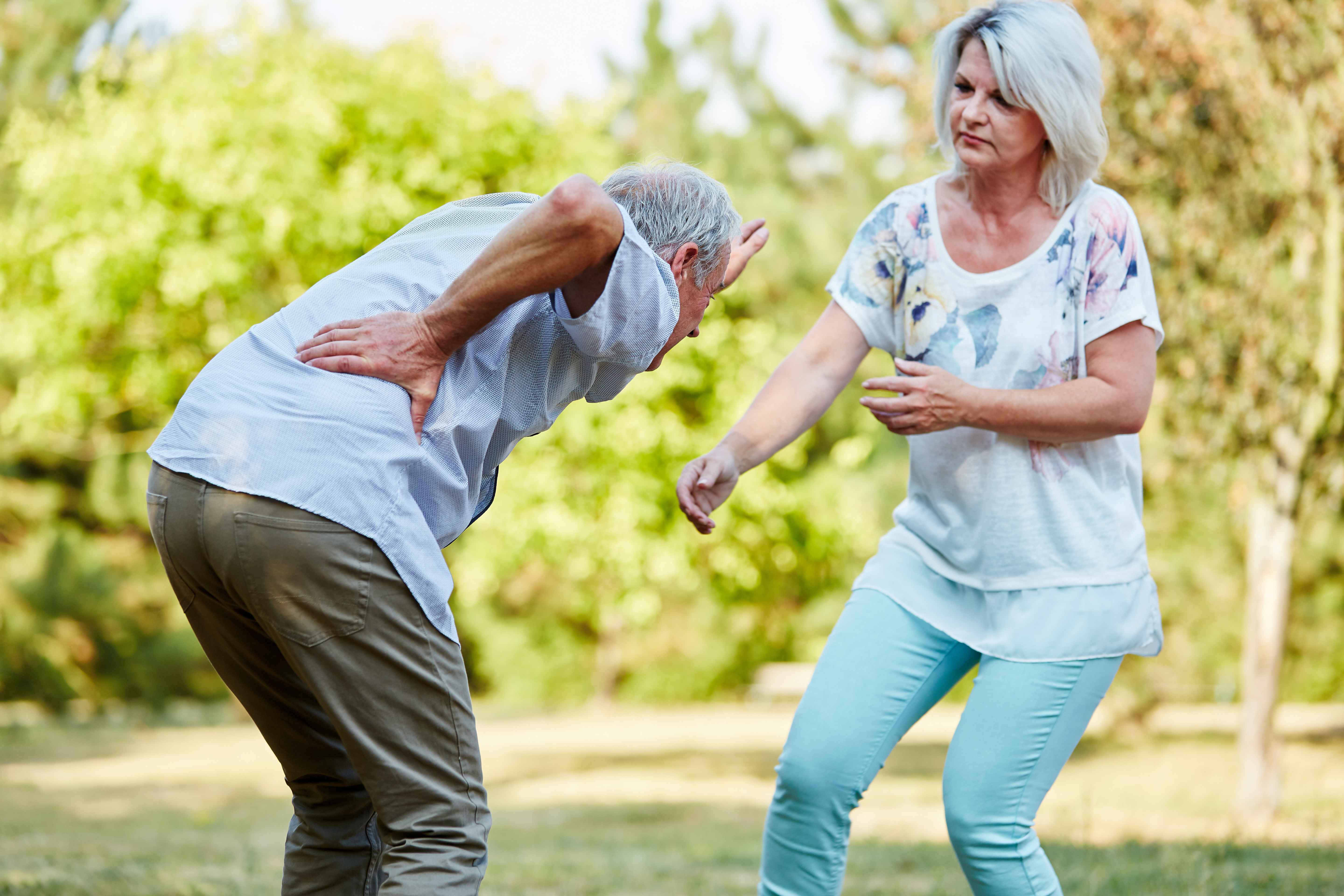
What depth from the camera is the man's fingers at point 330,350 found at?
1966mm

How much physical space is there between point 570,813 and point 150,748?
772 cm

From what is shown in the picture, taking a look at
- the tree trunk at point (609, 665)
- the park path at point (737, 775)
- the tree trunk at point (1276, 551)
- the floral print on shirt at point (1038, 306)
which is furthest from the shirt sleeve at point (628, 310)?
the tree trunk at point (609, 665)

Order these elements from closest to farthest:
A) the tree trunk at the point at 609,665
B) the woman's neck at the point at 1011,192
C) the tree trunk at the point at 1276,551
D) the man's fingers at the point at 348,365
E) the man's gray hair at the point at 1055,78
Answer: the man's fingers at the point at 348,365
the man's gray hair at the point at 1055,78
the woman's neck at the point at 1011,192
the tree trunk at the point at 1276,551
the tree trunk at the point at 609,665

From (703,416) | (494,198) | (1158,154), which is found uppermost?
(1158,154)

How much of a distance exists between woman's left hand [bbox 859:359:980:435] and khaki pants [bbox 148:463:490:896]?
96 cm

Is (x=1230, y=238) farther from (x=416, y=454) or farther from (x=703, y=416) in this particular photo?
(x=416, y=454)

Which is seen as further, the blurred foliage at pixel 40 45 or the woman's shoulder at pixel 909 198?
the blurred foliage at pixel 40 45

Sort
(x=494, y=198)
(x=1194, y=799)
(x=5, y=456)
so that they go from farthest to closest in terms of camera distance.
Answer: (x=5, y=456) → (x=1194, y=799) → (x=494, y=198)

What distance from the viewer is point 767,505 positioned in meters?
14.6

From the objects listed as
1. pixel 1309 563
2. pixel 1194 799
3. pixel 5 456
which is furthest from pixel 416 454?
pixel 5 456

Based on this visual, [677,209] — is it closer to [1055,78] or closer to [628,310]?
[628,310]

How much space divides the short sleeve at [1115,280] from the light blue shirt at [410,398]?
0.91 m

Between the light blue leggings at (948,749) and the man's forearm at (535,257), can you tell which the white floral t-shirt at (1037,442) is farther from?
the man's forearm at (535,257)

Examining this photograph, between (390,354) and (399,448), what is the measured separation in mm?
153
